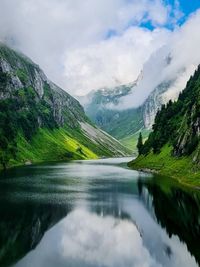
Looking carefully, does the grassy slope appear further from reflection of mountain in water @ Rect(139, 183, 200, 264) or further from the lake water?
the lake water

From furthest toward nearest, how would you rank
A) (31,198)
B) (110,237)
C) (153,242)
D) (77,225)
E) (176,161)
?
1. (176,161)
2. (31,198)
3. (77,225)
4. (110,237)
5. (153,242)

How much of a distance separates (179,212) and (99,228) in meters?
20.0

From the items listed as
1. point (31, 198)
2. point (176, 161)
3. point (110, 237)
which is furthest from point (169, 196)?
point (176, 161)

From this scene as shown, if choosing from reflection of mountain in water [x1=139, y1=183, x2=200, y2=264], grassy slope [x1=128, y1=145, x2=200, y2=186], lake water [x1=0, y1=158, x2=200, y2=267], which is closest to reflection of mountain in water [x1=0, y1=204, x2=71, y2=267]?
lake water [x1=0, y1=158, x2=200, y2=267]

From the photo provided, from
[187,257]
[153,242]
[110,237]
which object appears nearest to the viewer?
[187,257]

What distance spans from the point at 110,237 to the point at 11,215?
73.1ft

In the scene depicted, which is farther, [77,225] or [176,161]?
[176,161]

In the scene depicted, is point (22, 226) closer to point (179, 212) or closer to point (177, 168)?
point (179, 212)

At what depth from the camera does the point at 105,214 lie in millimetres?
Answer: 82562

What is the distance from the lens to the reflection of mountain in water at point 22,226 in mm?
53406

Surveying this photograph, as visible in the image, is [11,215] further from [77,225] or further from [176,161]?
[176,161]

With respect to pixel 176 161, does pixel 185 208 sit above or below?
below

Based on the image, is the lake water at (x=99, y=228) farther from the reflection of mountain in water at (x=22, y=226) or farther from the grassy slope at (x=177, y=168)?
the grassy slope at (x=177, y=168)

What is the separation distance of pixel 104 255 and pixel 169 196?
53990 millimetres
